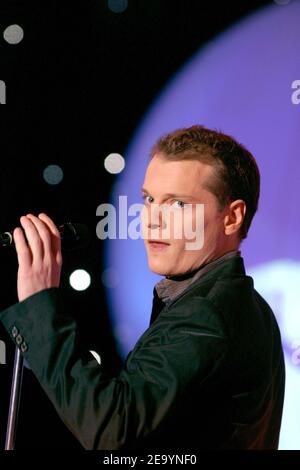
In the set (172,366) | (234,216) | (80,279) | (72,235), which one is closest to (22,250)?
(72,235)

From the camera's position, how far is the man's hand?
1.14 meters

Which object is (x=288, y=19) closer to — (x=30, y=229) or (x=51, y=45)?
(x=51, y=45)

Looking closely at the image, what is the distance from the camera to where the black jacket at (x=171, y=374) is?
41.3 inches

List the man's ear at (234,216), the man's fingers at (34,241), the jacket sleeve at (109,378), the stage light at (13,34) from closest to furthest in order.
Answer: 1. the jacket sleeve at (109,378)
2. the man's fingers at (34,241)
3. the man's ear at (234,216)
4. the stage light at (13,34)

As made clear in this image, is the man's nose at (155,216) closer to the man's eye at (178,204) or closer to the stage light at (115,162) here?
the man's eye at (178,204)

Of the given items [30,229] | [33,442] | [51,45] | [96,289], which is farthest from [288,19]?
[33,442]

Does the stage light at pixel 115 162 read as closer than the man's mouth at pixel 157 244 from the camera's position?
No

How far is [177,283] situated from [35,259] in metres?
0.38

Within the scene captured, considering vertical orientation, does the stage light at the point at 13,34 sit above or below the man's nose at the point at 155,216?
above

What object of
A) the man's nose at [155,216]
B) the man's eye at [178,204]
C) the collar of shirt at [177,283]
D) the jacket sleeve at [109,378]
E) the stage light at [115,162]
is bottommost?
the jacket sleeve at [109,378]

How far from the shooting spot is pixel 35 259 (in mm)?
1143

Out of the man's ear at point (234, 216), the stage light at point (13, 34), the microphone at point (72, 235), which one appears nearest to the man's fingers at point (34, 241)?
the microphone at point (72, 235)

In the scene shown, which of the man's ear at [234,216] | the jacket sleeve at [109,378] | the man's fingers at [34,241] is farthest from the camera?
the man's ear at [234,216]

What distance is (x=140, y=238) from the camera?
6.45ft
